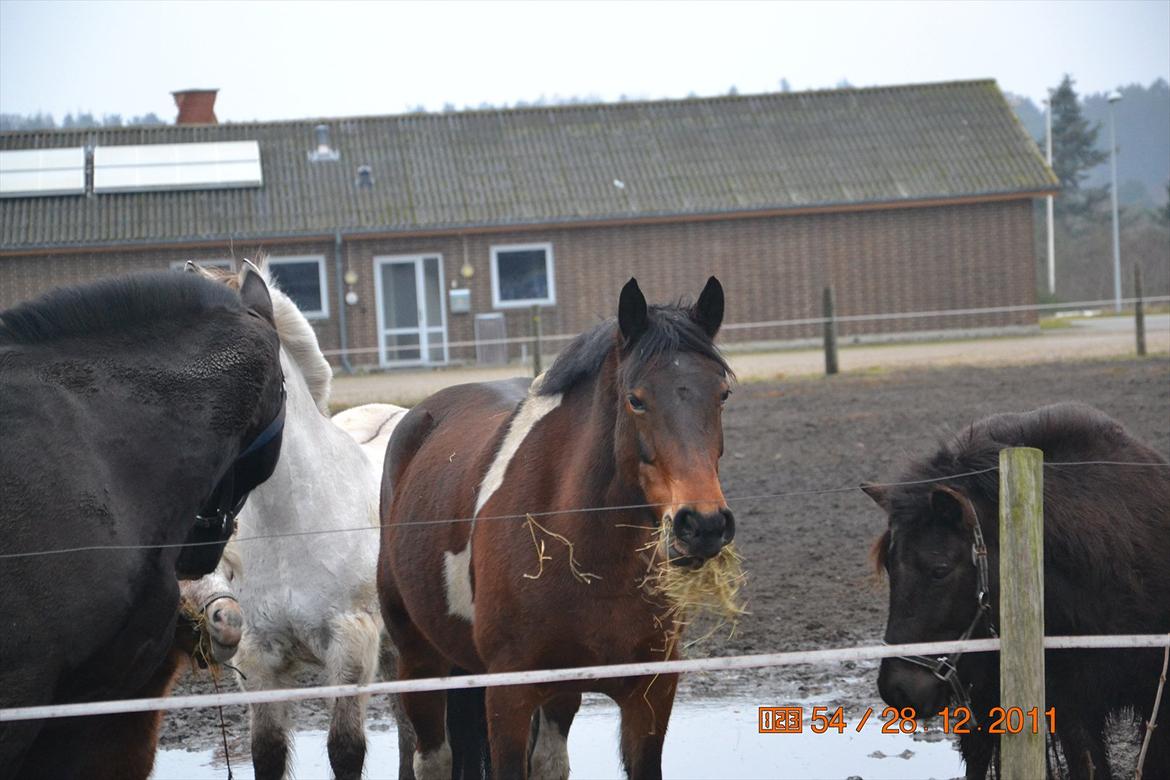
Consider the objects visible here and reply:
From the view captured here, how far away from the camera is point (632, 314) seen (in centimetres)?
372

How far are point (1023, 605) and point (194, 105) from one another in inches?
A: 1151

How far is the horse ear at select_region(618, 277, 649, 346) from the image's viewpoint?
366cm

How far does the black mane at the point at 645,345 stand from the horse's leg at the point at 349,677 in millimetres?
1496

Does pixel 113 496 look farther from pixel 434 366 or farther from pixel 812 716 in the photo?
pixel 434 366

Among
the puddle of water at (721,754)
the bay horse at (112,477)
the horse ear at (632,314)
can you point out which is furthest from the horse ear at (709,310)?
the puddle of water at (721,754)

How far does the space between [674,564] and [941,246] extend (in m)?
24.0

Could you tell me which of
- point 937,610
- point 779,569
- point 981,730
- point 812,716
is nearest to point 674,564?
point 937,610

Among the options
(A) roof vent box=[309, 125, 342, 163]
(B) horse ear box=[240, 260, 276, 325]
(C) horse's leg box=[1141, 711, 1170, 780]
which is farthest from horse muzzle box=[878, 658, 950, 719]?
(A) roof vent box=[309, 125, 342, 163]

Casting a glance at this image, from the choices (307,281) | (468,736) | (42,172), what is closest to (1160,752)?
(468,736)

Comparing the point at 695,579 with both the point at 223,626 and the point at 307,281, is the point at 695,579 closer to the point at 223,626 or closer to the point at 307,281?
the point at 223,626

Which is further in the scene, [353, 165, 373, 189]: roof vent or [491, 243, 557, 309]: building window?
[353, 165, 373, 189]: roof vent

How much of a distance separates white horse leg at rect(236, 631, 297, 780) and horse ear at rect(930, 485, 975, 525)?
8.76 feet

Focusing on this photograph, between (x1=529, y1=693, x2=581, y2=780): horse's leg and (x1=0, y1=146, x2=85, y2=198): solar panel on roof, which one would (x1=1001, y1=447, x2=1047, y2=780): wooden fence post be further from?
(x1=0, y1=146, x2=85, y2=198): solar panel on roof

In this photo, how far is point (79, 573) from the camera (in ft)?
10.3
